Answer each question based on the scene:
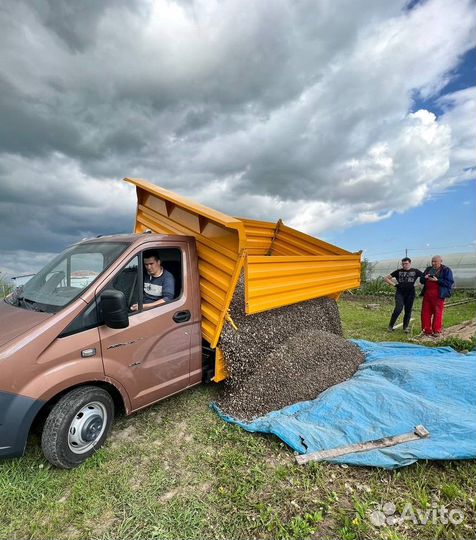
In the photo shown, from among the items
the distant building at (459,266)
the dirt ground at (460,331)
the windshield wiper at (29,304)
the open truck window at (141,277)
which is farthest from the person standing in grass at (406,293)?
the distant building at (459,266)

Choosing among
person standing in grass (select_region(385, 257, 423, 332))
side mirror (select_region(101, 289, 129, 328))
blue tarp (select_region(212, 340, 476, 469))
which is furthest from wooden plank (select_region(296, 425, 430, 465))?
person standing in grass (select_region(385, 257, 423, 332))

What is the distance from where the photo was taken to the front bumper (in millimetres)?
2404

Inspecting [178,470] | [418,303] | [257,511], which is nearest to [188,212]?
[178,470]

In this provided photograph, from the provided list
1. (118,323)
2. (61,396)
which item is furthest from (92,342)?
(61,396)

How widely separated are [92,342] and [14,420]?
0.79 meters

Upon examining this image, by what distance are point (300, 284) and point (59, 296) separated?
3.30m

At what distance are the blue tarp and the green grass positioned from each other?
0.12 metres

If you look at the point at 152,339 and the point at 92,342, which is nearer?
the point at 92,342

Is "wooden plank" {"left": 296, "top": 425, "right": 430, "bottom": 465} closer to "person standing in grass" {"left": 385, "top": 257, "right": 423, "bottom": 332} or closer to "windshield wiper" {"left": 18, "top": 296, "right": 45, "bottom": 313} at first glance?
"windshield wiper" {"left": 18, "top": 296, "right": 45, "bottom": 313}

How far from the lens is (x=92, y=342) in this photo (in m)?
2.89

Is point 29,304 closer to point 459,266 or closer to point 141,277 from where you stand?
point 141,277

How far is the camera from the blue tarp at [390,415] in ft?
9.19

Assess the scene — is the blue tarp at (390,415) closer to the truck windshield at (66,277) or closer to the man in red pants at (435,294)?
the truck windshield at (66,277)

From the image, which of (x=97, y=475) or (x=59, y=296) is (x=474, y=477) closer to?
(x=97, y=475)
